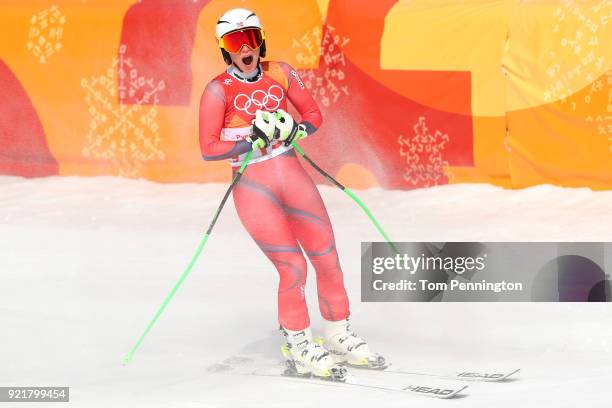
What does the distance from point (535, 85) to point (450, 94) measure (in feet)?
2.27

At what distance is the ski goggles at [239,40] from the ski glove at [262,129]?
1.07 feet

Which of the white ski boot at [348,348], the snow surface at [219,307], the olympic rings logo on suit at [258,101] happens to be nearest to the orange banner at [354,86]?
the snow surface at [219,307]

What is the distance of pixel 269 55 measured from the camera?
426 inches

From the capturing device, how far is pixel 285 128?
5.90m

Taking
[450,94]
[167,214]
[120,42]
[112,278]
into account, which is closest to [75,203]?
[167,214]

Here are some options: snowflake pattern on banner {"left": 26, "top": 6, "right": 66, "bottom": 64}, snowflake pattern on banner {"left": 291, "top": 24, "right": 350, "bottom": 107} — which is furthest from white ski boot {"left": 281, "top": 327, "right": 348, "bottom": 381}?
snowflake pattern on banner {"left": 26, "top": 6, "right": 66, "bottom": 64}

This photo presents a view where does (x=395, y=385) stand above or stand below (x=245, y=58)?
below

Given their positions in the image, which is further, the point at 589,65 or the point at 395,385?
the point at 589,65

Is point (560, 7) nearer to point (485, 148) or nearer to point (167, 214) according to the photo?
point (485, 148)

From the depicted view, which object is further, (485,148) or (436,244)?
(485,148)

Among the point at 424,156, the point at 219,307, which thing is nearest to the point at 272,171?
the point at 219,307

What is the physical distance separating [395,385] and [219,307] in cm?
201

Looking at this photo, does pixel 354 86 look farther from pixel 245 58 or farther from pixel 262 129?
pixel 262 129

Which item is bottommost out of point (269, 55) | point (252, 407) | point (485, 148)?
point (252, 407)
